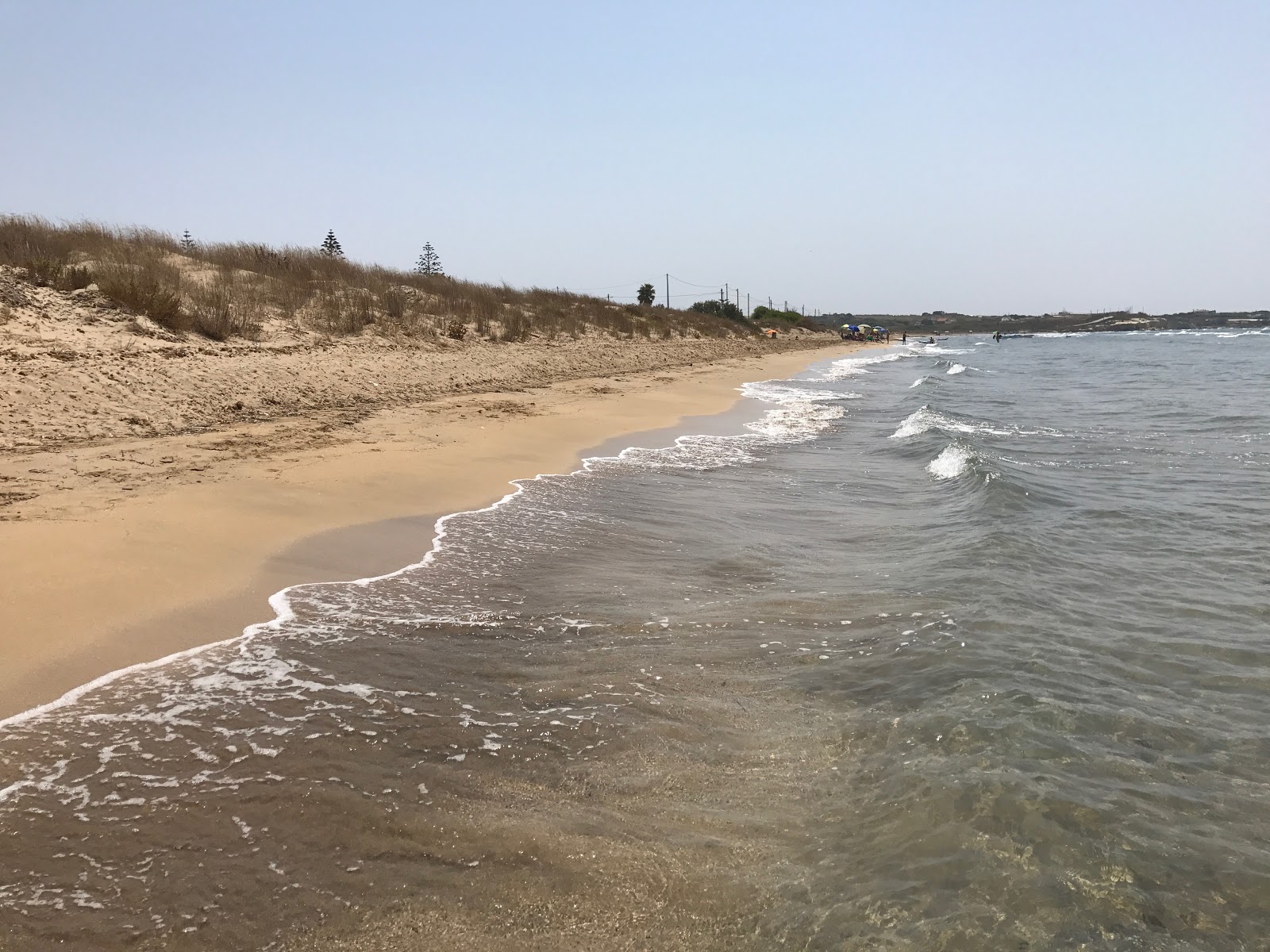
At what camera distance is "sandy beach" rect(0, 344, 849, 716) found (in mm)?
4500

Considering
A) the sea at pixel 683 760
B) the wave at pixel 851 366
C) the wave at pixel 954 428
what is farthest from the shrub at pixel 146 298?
the wave at pixel 851 366

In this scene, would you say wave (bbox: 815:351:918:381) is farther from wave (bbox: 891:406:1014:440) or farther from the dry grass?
wave (bbox: 891:406:1014:440)

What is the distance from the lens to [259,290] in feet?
60.2

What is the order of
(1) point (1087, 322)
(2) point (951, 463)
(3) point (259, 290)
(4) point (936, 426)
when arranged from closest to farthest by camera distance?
(2) point (951, 463), (4) point (936, 426), (3) point (259, 290), (1) point (1087, 322)

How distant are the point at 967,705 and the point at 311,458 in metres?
7.53

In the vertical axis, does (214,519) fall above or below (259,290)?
below

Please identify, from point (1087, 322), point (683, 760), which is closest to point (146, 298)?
point (683, 760)

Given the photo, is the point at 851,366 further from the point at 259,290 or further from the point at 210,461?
the point at 210,461

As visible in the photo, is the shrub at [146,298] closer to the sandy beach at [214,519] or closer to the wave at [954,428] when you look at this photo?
the sandy beach at [214,519]

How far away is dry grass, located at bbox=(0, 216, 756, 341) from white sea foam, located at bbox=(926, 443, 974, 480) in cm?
1231

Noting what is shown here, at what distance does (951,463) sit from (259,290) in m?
15.3

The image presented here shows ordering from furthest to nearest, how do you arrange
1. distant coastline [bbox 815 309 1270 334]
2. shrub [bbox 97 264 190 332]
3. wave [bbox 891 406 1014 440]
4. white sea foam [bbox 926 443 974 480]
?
distant coastline [bbox 815 309 1270 334] → wave [bbox 891 406 1014 440] → shrub [bbox 97 264 190 332] → white sea foam [bbox 926 443 974 480]

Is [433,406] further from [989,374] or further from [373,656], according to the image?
[989,374]

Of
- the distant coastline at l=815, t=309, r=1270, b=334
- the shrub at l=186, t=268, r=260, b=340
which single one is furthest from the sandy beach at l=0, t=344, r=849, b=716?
the distant coastline at l=815, t=309, r=1270, b=334
